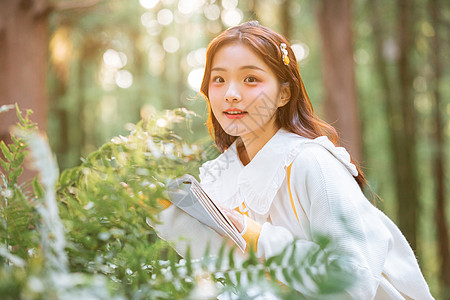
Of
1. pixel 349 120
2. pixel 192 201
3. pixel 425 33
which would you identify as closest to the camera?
pixel 192 201

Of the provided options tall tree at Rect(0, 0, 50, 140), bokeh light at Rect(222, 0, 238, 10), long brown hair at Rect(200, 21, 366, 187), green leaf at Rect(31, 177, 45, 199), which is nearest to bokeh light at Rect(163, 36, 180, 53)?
bokeh light at Rect(222, 0, 238, 10)

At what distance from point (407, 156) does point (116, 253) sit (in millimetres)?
8378

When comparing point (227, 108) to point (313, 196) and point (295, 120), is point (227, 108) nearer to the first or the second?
point (295, 120)

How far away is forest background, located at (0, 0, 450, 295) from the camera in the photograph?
3853 millimetres

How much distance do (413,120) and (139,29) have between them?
630 centimetres

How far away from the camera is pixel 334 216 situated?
1099 millimetres

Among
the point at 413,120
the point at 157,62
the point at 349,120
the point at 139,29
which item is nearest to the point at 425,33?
the point at 413,120

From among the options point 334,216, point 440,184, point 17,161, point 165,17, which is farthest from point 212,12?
point 17,161

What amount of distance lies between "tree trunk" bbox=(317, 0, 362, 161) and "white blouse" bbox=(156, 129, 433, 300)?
11.1ft

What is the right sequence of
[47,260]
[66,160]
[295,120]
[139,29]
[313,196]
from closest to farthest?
[47,260] < [313,196] < [295,120] < [66,160] < [139,29]

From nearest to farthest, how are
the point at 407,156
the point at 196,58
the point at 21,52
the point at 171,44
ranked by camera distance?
the point at 21,52
the point at 407,156
the point at 196,58
the point at 171,44

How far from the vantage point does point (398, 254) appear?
1.40 metres

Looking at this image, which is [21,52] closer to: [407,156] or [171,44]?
[407,156]

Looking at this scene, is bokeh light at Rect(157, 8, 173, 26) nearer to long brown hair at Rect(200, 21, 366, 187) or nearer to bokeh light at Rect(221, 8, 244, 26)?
bokeh light at Rect(221, 8, 244, 26)
